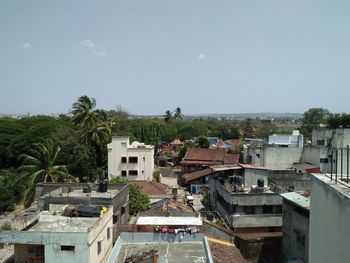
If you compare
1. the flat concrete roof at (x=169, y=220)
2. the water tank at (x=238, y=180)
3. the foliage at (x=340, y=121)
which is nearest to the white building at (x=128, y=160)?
the water tank at (x=238, y=180)

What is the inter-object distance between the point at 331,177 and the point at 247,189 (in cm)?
1767

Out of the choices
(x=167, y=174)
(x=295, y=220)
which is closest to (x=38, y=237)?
(x=295, y=220)

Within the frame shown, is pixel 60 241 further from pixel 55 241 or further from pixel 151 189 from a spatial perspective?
pixel 151 189

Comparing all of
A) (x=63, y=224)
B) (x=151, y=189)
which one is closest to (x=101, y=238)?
(x=63, y=224)

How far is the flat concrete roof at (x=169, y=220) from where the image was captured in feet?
62.6

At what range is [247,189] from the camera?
92.0 feet

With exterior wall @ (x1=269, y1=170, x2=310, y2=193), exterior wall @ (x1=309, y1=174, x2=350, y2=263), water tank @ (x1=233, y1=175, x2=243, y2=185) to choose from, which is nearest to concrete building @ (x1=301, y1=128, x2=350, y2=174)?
exterior wall @ (x1=269, y1=170, x2=310, y2=193)

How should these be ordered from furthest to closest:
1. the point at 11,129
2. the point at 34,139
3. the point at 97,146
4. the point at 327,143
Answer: the point at 11,129, the point at 34,139, the point at 97,146, the point at 327,143

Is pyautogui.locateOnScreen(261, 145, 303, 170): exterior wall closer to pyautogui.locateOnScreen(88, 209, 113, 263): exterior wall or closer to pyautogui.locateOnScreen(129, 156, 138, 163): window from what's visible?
pyautogui.locateOnScreen(129, 156, 138, 163): window

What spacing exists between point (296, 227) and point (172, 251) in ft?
23.5

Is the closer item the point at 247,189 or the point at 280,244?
the point at 280,244

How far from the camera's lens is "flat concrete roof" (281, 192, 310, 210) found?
1957cm

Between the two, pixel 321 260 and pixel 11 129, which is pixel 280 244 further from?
pixel 11 129

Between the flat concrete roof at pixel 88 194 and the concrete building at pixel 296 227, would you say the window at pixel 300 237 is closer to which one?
the concrete building at pixel 296 227
